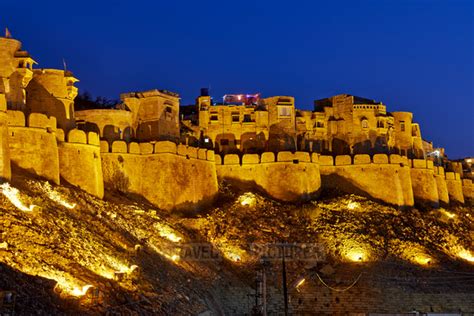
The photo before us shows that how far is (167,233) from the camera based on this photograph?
3628cm

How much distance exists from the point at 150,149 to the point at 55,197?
→ 1085 centimetres

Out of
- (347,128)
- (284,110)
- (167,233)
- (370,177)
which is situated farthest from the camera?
(347,128)

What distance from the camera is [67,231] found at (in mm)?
28891

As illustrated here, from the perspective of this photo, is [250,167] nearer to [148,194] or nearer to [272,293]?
[148,194]

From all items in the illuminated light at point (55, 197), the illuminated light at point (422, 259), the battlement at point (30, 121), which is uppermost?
the battlement at point (30, 121)

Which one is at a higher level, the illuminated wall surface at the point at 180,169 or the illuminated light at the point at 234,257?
the illuminated wall surface at the point at 180,169

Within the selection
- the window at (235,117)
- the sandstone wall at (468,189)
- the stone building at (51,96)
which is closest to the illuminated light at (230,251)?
the stone building at (51,96)

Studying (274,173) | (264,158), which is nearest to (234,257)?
(274,173)

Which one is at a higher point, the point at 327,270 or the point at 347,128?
the point at 347,128

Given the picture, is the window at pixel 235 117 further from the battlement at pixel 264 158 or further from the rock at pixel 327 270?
the rock at pixel 327 270

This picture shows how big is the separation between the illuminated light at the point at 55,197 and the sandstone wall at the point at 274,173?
16.0 metres

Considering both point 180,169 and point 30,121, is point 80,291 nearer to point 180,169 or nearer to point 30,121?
point 30,121

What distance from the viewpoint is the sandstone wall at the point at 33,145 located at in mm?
34156

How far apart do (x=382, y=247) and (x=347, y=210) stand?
414cm
